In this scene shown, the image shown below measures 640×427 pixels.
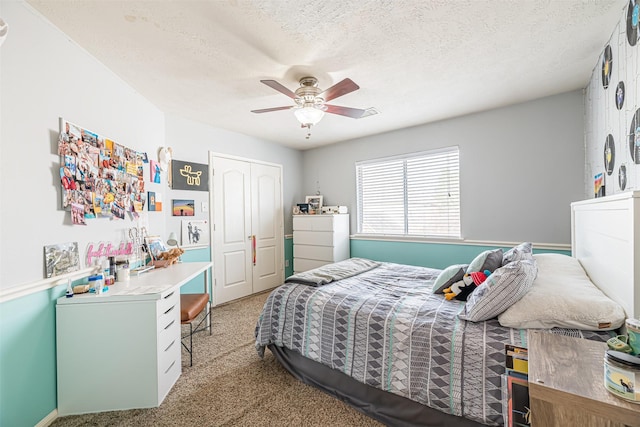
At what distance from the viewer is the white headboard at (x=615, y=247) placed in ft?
3.23

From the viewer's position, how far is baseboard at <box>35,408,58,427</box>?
1541 millimetres

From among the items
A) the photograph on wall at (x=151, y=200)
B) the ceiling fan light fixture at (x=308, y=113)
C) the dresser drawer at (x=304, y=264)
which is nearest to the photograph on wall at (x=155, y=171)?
the photograph on wall at (x=151, y=200)

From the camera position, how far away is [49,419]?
1592 millimetres

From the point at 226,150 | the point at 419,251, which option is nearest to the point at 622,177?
the point at 419,251

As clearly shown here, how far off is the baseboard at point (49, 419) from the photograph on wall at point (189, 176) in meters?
2.27

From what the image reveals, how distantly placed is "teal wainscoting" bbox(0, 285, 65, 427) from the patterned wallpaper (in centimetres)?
351

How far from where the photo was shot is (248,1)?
1.53 m

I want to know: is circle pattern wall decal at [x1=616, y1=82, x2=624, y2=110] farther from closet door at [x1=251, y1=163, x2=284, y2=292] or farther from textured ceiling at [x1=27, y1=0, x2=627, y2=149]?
closet door at [x1=251, y1=163, x2=284, y2=292]

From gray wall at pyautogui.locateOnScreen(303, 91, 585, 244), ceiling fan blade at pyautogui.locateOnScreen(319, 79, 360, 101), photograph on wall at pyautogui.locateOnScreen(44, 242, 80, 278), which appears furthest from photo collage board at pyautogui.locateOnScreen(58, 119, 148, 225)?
gray wall at pyautogui.locateOnScreen(303, 91, 585, 244)

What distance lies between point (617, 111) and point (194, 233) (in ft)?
13.6

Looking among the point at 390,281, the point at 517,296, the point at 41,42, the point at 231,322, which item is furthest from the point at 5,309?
the point at 517,296

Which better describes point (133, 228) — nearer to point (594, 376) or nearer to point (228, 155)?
point (228, 155)

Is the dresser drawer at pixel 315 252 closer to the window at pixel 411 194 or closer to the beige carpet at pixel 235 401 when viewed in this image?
the window at pixel 411 194

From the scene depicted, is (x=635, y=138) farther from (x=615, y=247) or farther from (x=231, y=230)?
(x=231, y=230)
